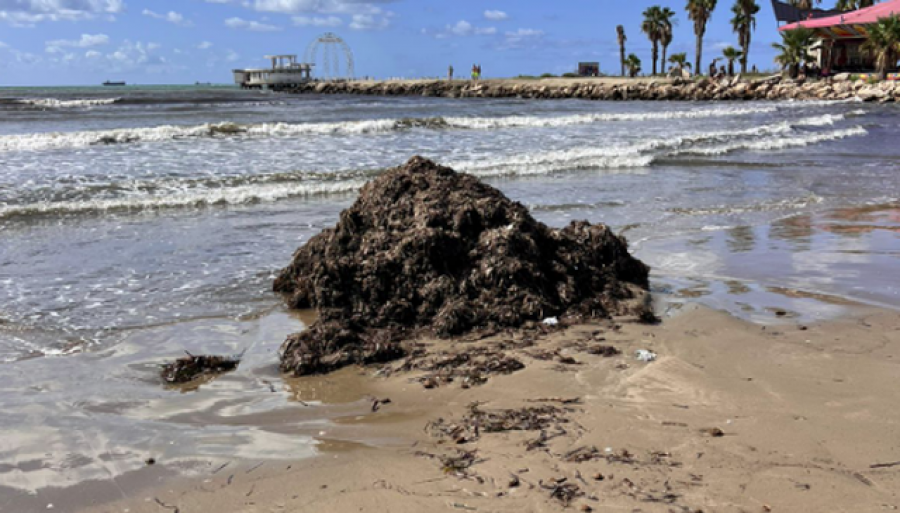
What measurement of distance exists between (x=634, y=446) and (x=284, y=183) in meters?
11.7

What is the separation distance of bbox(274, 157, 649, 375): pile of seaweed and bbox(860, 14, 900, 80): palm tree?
55.5 metres

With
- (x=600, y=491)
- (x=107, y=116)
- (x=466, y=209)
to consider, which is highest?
(x=107, y=116)

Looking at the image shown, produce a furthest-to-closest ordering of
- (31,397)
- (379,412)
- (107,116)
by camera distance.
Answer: (107,116) < (31,397) < (379,412)

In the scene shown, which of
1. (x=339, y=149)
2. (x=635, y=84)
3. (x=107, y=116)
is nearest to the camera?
(x=339, y=149)

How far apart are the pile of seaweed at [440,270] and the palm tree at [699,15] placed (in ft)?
236

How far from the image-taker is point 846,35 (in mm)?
59594

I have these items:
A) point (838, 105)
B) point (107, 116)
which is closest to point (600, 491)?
point (107, 116)

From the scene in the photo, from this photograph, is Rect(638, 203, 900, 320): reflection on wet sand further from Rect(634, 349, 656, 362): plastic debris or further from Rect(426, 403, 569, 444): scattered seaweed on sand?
Rect(426, 403, 569, 444): scattered seaweed on sand

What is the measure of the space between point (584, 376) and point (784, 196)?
385 inches

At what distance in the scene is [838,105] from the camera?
4366 cm

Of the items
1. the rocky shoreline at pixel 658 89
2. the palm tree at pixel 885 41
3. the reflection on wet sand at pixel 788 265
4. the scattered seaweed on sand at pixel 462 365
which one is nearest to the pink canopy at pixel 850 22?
the palm tree at pixel 885 41

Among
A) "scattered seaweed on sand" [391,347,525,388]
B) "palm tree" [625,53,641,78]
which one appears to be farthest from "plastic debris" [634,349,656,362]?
"palm tree" [625,53,641,78]

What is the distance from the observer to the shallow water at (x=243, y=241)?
423cm

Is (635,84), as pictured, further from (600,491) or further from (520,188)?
(600,491)
